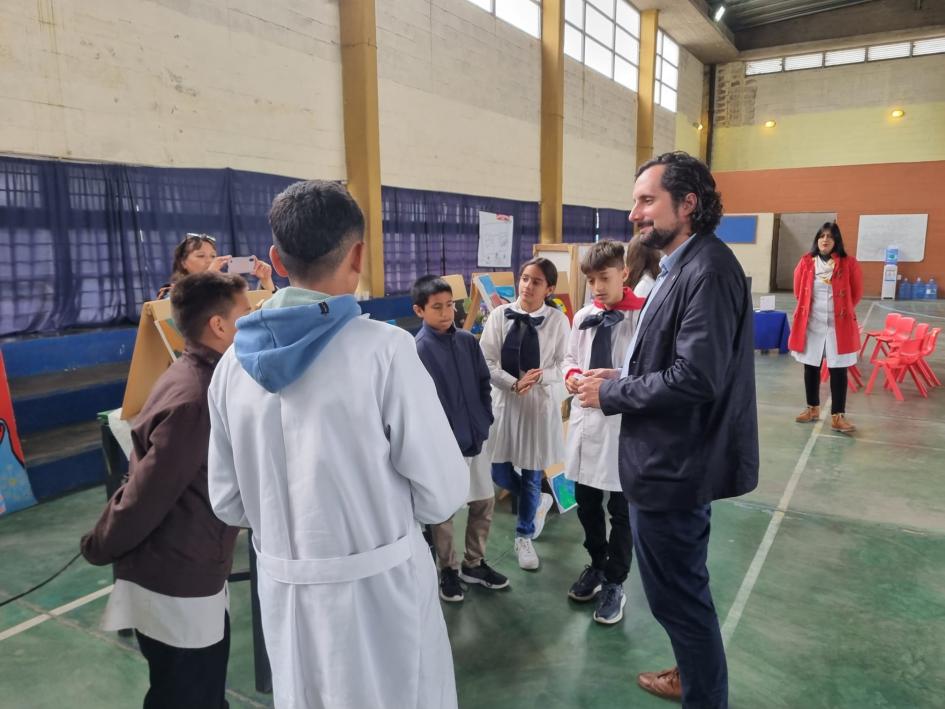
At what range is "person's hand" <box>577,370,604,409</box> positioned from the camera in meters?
1.89

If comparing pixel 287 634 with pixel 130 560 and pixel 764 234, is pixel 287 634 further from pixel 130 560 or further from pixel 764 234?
pixel 764 234

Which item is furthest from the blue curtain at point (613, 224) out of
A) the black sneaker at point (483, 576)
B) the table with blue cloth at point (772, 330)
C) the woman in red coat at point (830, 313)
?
the black sneaker at point (483, 576)

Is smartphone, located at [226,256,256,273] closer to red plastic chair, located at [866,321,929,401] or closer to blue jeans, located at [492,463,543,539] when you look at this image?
blue jeans, located at [492,463,543,539]

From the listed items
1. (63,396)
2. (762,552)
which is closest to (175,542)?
(762,552)

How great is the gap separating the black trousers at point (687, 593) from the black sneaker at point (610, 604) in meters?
0.81

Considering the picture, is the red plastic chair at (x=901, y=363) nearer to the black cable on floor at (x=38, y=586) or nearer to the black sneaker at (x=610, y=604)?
the black sneaker at (x=610, y=604)

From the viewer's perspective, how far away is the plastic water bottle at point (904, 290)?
16016 mm

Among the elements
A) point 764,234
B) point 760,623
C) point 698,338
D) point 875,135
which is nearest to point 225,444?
point 698,338

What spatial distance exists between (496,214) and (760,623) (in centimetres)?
821

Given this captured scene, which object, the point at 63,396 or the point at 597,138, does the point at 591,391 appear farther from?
the point at 597,138

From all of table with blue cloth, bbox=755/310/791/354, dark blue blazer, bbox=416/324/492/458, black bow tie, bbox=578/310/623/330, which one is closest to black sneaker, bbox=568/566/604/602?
dark blue blazer, bbox=416/324/492/458

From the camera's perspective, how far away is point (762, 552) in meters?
3.38

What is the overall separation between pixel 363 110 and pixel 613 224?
321 inches

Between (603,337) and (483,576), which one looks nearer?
(603,337)
